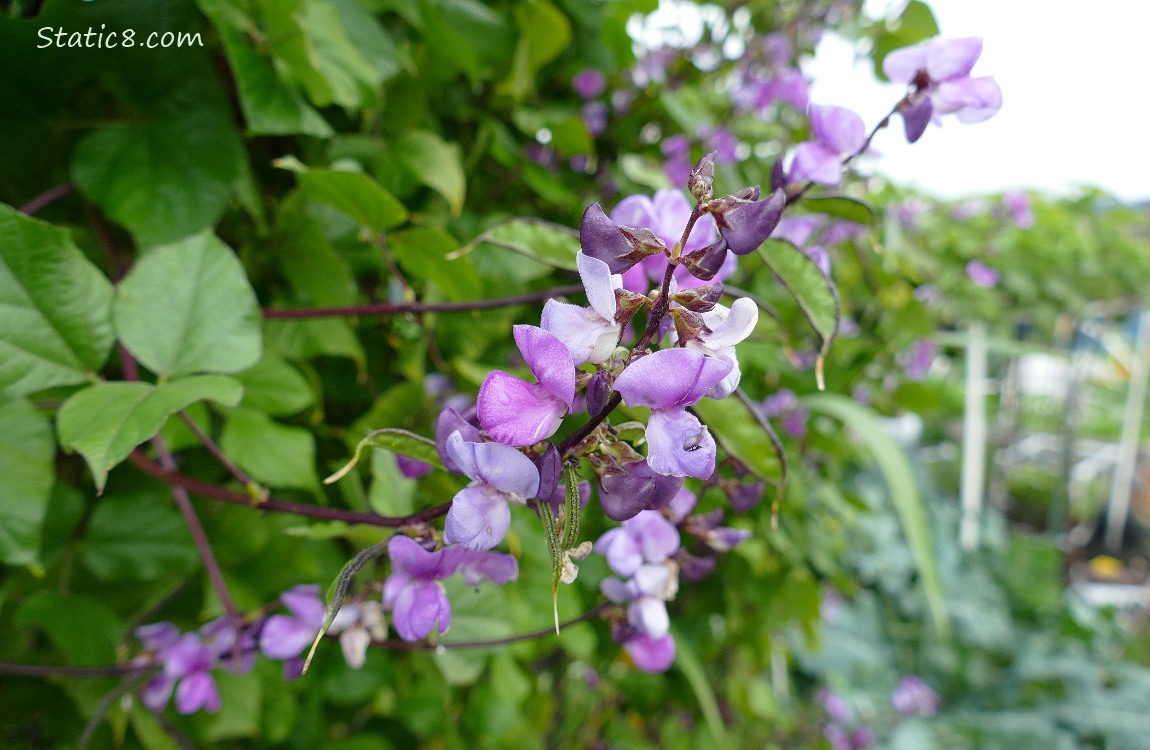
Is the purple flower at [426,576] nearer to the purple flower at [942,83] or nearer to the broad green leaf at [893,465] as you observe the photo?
the purple flower at [942,83]

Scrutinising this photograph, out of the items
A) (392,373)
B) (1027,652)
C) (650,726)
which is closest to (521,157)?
(392,373)

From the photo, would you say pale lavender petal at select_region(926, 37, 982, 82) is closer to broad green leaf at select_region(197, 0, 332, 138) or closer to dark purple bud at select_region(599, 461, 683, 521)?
dark purple bud at select_region(599, 461, 683, 521)

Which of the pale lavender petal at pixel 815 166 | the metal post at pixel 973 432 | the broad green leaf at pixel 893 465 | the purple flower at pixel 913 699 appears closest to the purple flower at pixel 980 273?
the metal post at pixel 973 432

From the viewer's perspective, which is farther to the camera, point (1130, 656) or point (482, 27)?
point (1130, 656)

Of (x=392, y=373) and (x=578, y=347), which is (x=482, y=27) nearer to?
(x=392, y=373)

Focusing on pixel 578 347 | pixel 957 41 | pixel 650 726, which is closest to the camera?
pixel 578 347

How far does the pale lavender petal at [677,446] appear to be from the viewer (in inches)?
12.2

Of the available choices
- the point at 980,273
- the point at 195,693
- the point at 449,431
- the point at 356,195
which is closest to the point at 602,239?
the point at 449,431

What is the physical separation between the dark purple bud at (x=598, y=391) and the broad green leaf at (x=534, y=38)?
679 millimetres

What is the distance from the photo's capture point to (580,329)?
0.33 metres

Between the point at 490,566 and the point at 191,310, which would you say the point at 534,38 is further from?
the point at 490,566

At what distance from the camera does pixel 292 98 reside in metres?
0.65

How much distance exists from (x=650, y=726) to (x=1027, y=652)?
2476mm

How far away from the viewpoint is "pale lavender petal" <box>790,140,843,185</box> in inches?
19.1
